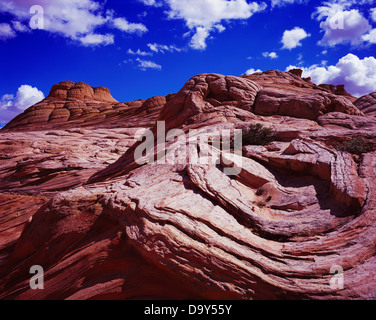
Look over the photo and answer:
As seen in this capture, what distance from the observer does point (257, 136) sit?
9.16 meters

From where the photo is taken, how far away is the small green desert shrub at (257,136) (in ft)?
29.8

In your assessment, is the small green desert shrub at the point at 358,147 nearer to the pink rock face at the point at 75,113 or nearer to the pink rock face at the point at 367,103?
the pink rock face at the point at 367,103

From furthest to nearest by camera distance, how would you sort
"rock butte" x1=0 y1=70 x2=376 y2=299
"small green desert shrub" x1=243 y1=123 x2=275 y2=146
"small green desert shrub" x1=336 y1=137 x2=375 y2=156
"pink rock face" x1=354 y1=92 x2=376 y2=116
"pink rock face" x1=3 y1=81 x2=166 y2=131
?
"pink rock face" x1=3 y1=81 x2=166 y2=131 → "pink rock face" x1=354 y1=92 x2=376 y2=116 → "small green desert shrub" x1=243 y1=123 x2=275 y2=146 → "small green desert shrub" x1=336 y1=137 x2=375 y2=156 → "rock butte" x1=0 y1=70 x2=376 y2=299

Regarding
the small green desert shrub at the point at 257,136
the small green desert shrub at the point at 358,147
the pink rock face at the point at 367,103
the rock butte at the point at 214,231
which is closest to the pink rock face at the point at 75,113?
the small green desert shrub at the point at 257,136

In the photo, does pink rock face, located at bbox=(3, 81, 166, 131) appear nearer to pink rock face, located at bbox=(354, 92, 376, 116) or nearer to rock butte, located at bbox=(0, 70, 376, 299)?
pink rock face, located at bbox=(354, 92, 376, 116)

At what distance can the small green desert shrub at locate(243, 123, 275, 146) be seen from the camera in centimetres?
909

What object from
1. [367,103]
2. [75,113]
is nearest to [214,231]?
[367,103]

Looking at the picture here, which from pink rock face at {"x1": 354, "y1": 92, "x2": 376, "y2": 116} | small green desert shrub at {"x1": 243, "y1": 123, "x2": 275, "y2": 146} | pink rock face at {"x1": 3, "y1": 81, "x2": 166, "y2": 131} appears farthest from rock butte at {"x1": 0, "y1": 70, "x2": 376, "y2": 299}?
pink rock face at {"x1": 3, "y1": 81, "x2": 166, "y2": 131}

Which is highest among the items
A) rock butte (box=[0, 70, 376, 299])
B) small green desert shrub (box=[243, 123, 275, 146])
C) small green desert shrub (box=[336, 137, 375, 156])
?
small green desert shrub (box=[243, 123, 275, 146])
